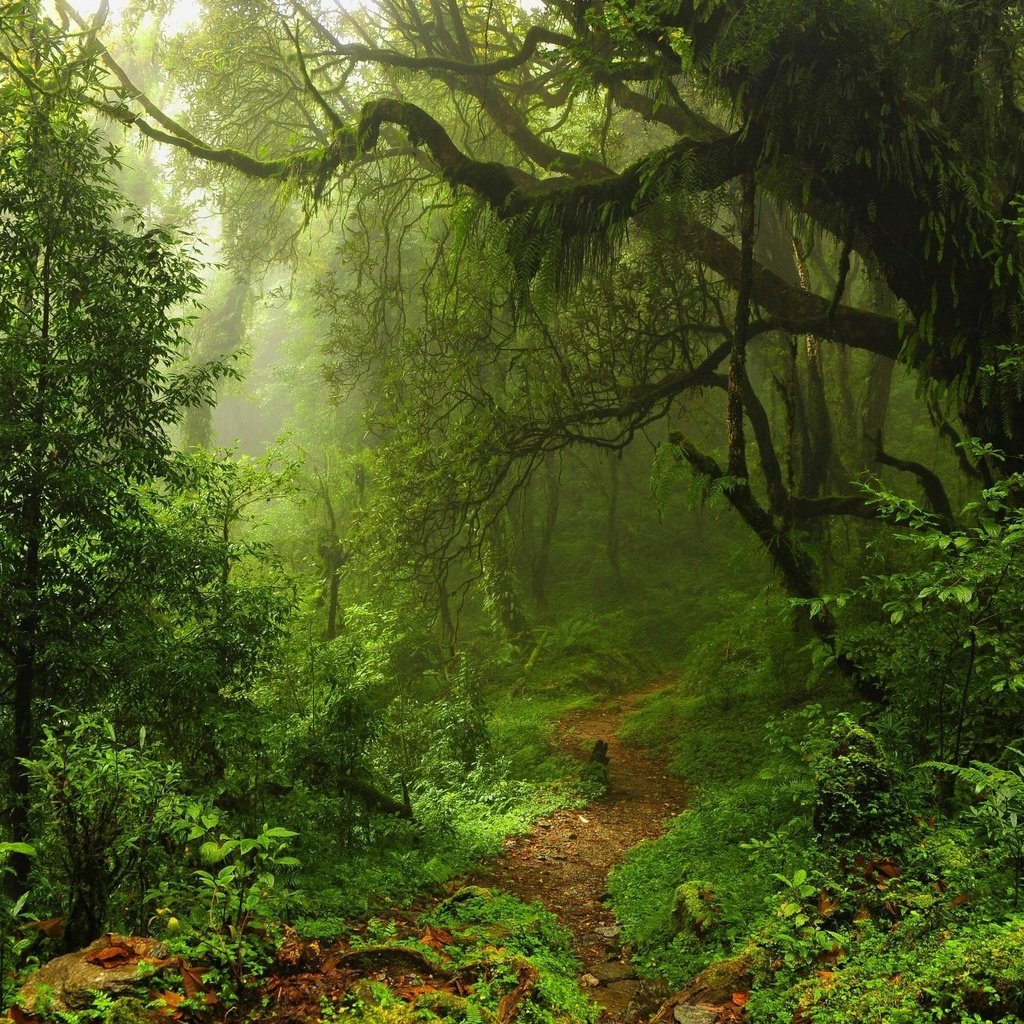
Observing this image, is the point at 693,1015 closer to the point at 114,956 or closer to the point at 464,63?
the point at 114,956

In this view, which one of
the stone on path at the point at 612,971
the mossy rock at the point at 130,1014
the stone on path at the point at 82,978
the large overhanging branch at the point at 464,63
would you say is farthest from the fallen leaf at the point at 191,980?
the large overhanging branch at the point at 464,63

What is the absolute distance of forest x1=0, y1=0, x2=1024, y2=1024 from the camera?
11.6ft

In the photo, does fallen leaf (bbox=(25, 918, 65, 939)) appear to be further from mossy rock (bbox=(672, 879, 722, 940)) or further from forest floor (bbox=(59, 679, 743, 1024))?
mossy rock (bbox=(672, 879, 722, 940))

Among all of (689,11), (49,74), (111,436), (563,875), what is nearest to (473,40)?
(689,11)

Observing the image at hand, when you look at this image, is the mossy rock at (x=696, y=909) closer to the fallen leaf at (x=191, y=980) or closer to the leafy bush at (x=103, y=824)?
the fallen leaf at (x=191, y=980)

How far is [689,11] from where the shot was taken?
21.1 feet

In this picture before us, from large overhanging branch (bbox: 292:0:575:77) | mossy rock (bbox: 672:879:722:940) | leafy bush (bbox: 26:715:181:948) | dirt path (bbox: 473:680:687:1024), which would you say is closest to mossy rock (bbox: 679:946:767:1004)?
dirt path (bbox: 473:680:687:1024)

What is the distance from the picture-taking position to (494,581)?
12.8 m

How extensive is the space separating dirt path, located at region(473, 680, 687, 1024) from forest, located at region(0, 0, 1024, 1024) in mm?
57

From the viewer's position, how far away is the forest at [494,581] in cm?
354

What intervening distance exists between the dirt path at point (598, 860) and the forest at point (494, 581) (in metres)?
0.06

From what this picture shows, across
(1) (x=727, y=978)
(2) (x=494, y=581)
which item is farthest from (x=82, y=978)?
(2) (x=494, y=581)

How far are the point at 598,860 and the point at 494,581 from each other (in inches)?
250

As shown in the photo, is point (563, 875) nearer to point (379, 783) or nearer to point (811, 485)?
point (379, 783)
